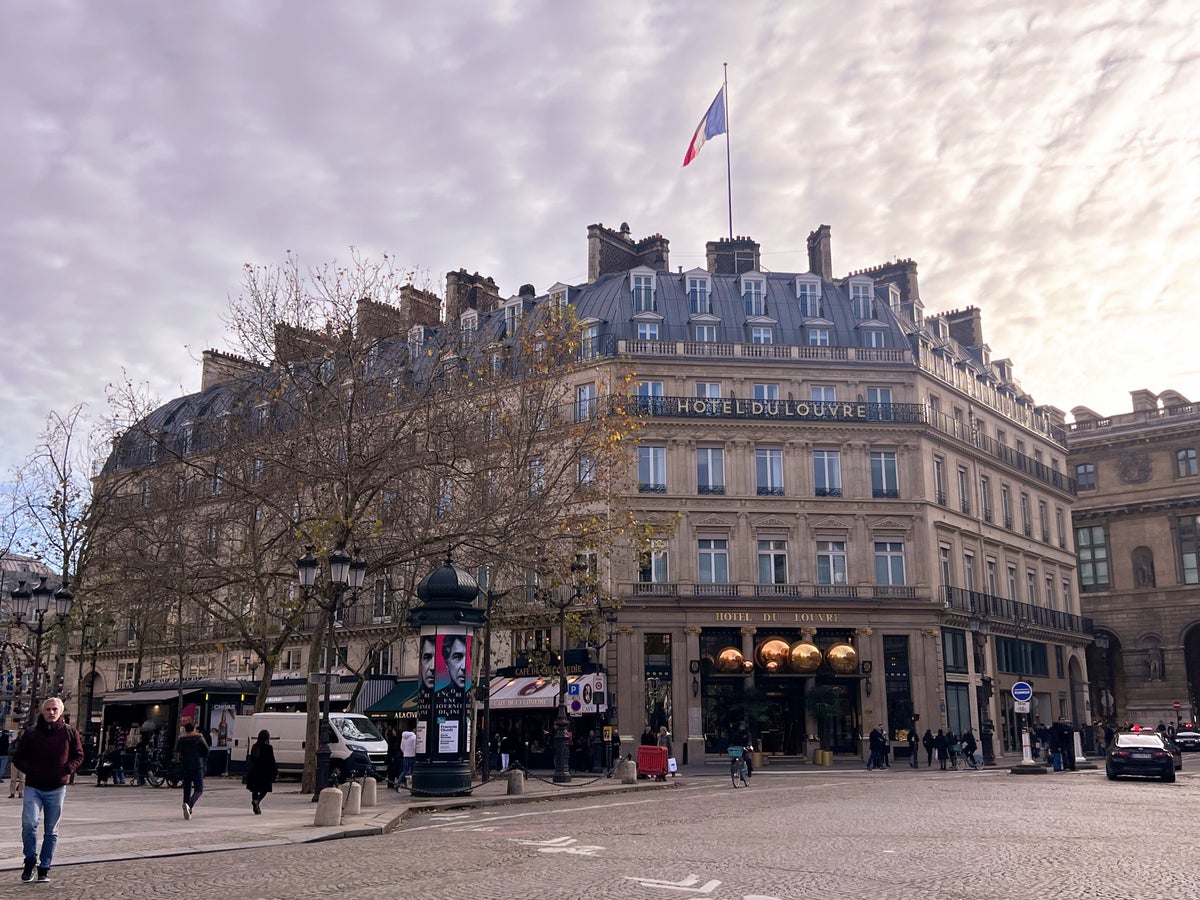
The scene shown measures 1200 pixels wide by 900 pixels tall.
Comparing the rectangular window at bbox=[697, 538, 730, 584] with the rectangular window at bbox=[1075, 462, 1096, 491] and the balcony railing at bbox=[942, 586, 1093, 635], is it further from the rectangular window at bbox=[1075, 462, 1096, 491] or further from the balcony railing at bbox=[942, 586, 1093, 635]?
the rectangular window at bbox=[1075, 462, 1096, 491]

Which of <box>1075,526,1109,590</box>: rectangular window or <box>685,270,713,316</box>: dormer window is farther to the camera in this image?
<box>1075,526,1109,590</box>: rectangular window

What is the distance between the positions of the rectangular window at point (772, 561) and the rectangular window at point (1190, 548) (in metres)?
33.5

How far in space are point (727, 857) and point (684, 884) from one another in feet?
7.44

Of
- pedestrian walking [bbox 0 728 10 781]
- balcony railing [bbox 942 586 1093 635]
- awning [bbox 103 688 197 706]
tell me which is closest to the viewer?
pedestrian walking [bbox 0 728 10 781]

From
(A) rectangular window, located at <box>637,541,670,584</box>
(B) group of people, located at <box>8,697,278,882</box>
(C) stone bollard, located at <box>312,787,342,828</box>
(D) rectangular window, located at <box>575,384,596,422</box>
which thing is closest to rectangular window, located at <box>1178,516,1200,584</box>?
(A) rectangular window, located at <box>637,541,670,584</box>

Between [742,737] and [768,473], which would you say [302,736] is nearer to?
[742,737]

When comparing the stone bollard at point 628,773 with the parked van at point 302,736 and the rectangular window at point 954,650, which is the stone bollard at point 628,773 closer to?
the parked van at point 302,736

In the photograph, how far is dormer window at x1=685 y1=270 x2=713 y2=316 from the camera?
47.4 m

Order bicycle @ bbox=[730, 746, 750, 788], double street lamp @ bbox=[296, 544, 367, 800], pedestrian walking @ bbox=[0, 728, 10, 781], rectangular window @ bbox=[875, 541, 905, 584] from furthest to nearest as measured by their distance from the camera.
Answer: rectangular window @ bbox=[875, 541, 905, 584], pedestrian walking @ bbox=[0, 728, 10, 781], bicycle @ bbox=[730, 746, 750, 788], double street lamp @ bbox=[296, 544, 367, 800]

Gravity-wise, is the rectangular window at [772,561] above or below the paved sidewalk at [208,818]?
above

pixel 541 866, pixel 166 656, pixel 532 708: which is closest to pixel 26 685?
pixel 166 656

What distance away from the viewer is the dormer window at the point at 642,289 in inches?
1855

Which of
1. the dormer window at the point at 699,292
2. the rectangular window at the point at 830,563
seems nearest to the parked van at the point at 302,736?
the rectangular window at the point at 830,563

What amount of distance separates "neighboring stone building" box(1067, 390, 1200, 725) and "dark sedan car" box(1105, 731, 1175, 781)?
36.5 m
